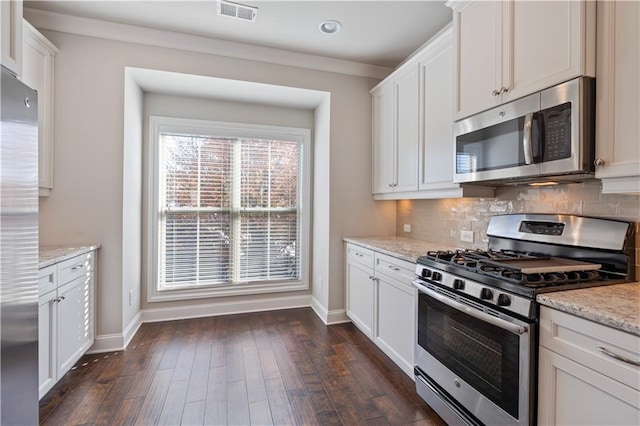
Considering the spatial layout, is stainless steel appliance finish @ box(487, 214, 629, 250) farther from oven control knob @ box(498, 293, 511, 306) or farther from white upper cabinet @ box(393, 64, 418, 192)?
white upper cabinet @ box(393, 64, 418, 192)

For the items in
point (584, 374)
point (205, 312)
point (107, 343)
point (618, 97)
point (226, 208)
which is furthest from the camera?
point (226, 208)

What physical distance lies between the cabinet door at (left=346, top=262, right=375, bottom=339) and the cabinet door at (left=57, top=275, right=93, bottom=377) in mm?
2354

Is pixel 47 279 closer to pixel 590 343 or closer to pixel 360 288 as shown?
pixel 360 288

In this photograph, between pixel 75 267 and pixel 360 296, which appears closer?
pixel 75 267

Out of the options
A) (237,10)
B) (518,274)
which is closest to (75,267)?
(237,10)

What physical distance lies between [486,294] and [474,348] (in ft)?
1.09

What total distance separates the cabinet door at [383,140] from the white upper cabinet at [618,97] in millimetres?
1765

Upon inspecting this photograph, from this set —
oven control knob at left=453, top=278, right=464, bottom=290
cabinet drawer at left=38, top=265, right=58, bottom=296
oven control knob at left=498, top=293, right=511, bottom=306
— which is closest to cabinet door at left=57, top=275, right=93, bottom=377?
cabinet drawer at left=38, top=265, right=58, bottom=296

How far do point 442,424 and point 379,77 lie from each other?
3276mm

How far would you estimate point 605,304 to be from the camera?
3.86ft

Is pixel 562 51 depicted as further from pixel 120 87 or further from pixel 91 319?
pixel 91 319

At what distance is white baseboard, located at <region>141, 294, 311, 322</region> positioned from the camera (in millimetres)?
3436

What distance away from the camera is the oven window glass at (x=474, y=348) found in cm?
143

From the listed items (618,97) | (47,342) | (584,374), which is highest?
(618,97)
